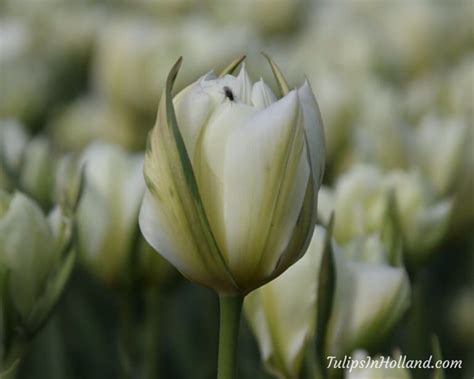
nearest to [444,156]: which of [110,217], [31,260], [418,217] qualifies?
[418,217]

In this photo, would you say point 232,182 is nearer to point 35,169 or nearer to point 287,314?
point 287,314

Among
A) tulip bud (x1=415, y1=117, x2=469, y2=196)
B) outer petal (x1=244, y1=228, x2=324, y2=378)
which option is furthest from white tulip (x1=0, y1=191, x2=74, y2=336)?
tulip bud (x1=415, y1=117, x2=469, y2=196)

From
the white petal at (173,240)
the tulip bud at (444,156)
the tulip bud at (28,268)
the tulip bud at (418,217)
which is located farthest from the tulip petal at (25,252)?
the tulip bud at (444,156)

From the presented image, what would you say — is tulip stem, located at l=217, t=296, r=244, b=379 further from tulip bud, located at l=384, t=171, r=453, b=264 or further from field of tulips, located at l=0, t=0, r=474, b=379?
tulip bud, located at l=384, t=171, r=453, b=264

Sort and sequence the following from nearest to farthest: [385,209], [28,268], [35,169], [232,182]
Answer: [232,182] → [28,268] → [385,209] → [35,169]

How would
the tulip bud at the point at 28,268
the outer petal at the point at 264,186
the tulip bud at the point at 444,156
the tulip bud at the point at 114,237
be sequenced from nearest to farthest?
the outer petal at the point at 264,186
the tulip bud at the point at 28,268
the tulip bud at the point at 114,237
the tulip bud at the point at 444,156

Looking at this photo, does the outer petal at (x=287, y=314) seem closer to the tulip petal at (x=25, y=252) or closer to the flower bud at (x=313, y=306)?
the flower bud at (x=313, y=306)

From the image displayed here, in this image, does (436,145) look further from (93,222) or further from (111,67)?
(111,67)
